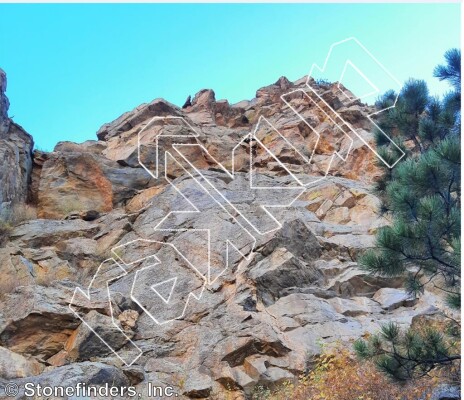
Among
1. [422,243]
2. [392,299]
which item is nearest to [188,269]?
[392,299]

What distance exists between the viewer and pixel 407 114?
372 inches

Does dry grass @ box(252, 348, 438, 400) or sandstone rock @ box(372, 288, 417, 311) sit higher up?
sandstone rock @ box(372, 288, 417, 311)

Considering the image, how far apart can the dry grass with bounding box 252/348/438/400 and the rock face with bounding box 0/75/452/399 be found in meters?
0.27

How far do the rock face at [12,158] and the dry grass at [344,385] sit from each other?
34.8ft

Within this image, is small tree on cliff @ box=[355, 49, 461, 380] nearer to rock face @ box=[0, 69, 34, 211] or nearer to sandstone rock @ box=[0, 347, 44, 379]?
sandstone rock @ box=[0, 347, 44, 379]

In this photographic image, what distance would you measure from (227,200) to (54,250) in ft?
15.1

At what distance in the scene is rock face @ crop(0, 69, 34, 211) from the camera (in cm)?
1666

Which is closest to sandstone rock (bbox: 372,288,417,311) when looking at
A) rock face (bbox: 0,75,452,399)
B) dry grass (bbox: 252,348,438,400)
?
rock face (bbox: 0,75,452,399)

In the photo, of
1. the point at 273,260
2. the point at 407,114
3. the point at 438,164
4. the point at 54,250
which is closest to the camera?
the point at 438,164

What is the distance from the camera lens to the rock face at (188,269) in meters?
9.58

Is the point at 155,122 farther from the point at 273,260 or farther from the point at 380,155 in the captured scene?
the point at 380,155

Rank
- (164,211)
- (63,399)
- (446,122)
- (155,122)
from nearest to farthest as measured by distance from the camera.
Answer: (63,399) → (446,122) → (164,211) → (155,122)

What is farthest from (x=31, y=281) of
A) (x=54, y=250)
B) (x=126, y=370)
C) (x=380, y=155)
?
(x=380, y=155)

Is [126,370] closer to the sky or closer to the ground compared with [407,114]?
closer to the ground
